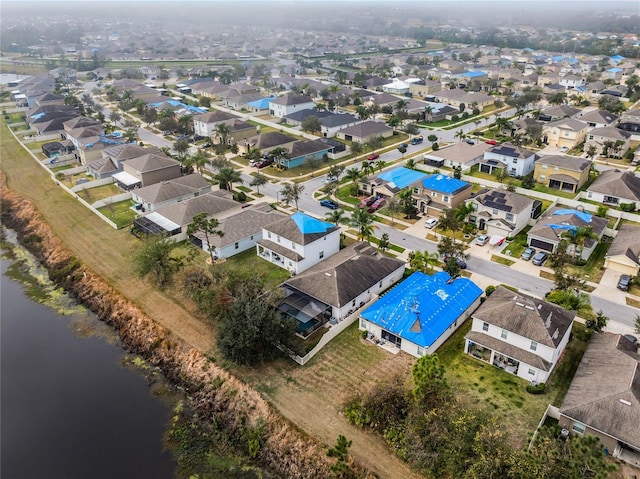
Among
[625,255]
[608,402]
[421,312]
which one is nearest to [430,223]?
[625,255]

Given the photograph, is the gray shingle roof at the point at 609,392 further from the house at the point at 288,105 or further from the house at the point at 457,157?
the house at the point at 288,105

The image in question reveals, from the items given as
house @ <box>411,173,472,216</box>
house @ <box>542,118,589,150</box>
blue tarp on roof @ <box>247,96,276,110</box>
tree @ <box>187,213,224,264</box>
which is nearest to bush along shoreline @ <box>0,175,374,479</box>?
tree @ <box>187,213,224,264</box>

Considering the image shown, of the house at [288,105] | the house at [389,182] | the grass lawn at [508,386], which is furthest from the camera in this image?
the house at [288,105]

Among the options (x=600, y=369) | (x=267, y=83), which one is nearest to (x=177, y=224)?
(x=600, y=369)

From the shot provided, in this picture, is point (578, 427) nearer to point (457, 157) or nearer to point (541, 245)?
point (541, 245)

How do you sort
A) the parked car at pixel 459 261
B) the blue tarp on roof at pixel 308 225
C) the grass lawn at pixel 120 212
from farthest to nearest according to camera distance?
the grass lawn at pixel 120 212 < the blue tarp on roof at pixel 308 225 < the parked car at pixel 459 261

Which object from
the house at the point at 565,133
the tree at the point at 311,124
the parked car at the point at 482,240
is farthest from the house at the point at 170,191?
the house at the point at 565,133
